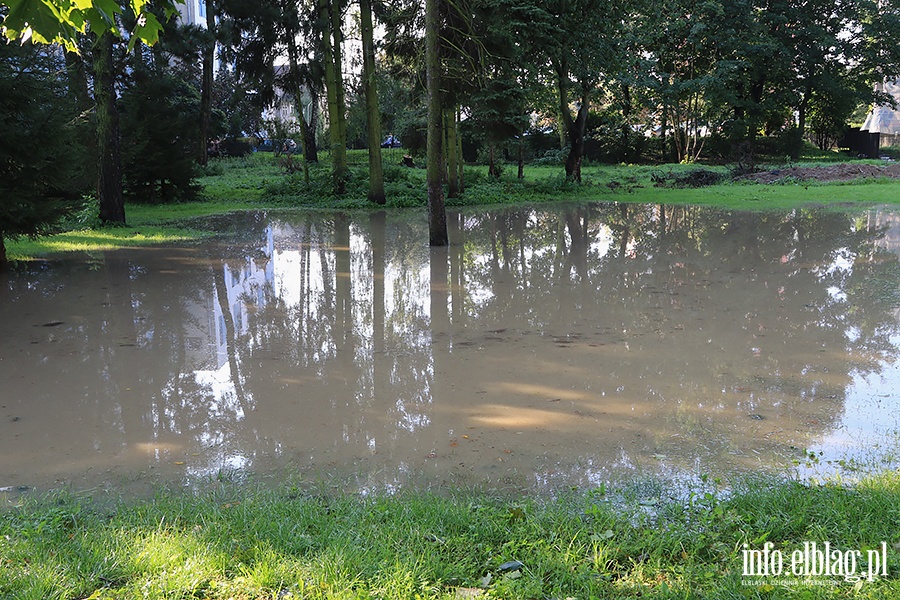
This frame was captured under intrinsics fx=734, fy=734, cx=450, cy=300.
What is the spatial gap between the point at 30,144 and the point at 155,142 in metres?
10.2

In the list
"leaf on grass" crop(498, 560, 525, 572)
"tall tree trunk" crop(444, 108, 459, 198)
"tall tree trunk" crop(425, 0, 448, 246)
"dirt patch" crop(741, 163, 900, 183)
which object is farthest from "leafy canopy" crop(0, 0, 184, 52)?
"dirt patch" crop(741, 163, 900, 183)

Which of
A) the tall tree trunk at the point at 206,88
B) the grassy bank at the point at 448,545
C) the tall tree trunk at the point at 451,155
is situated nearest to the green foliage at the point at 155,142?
the tall tree trunk at the point at 206,88

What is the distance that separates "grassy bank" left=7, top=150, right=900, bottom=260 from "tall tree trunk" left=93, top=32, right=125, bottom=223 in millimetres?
568

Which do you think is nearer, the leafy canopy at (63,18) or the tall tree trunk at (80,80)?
the leafy canopy at (63,18)

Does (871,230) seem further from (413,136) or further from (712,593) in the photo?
(413,136)

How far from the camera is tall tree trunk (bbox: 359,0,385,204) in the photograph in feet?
61.7

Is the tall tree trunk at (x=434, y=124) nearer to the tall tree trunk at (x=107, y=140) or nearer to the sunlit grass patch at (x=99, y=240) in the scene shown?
the sunlit grass patch at (x=99, y=240)

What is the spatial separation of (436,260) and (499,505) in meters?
8.49

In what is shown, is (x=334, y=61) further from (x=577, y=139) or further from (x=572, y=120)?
(x=577, y=139)

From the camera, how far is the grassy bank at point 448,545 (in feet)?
9.98

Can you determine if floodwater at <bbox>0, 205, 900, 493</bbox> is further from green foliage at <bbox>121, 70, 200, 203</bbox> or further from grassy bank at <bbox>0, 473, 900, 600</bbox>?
green foliage at <bbox>121, 70, 200, 203</bbox>

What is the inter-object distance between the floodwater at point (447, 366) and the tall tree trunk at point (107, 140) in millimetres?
4270

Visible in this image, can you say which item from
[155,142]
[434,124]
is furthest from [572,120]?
[155,142]

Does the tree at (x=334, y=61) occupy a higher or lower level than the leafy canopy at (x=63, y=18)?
higher
